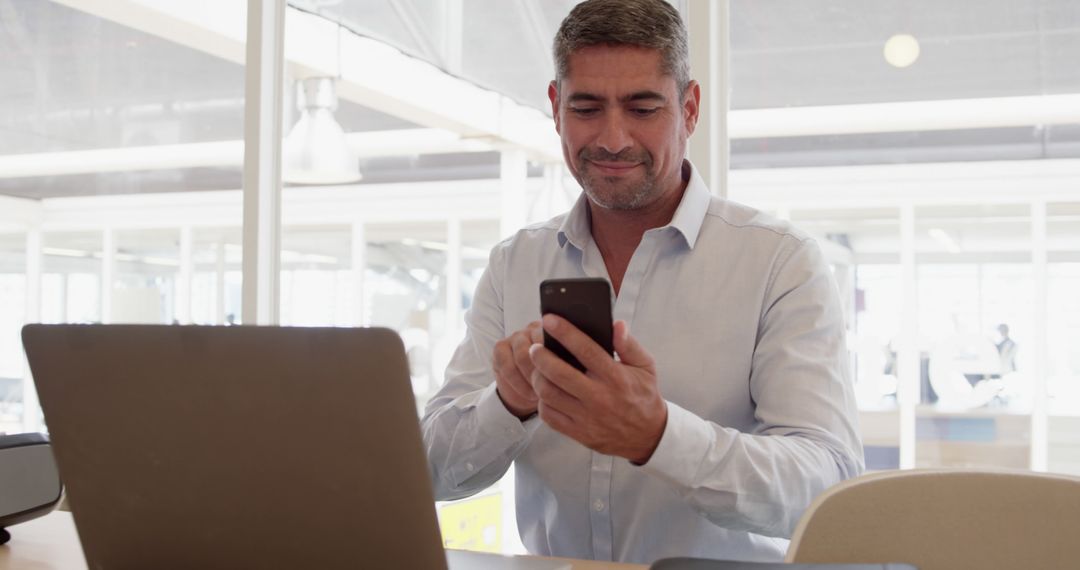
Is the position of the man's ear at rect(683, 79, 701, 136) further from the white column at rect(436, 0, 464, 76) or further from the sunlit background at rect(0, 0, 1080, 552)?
the white column at rect(436, 0, 464, 76)

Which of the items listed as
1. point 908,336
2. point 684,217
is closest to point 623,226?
point 684,217

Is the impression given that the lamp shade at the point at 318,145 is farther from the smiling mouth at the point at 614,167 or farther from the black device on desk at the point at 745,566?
the black device on desk at the point at 745,566

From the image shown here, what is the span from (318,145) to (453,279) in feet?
2.06

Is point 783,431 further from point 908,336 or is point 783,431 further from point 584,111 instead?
point 908,336

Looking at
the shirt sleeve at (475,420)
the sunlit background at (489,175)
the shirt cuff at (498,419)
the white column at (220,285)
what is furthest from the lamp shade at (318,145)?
the shirt cuff at (498,419)

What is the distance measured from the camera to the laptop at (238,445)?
2.97 feet

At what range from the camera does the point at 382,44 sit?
321 cm

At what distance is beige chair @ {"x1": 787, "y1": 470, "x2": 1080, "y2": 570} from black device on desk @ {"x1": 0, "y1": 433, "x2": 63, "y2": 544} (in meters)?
1.16

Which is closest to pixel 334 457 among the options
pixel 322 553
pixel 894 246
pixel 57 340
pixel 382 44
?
pixel 322 553

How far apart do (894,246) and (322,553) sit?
1822 mm

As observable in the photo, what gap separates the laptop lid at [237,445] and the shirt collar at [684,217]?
36.6 inches

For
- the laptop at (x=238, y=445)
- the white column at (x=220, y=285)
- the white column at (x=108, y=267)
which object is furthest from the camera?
the white column at (x=108, y=267)

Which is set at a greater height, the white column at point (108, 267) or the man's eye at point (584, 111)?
the man's eye at point (584, 111)

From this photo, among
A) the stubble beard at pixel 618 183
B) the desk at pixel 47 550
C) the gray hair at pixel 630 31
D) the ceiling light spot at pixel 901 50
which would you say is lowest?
the desk at pixel 47 550
